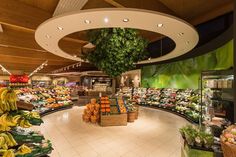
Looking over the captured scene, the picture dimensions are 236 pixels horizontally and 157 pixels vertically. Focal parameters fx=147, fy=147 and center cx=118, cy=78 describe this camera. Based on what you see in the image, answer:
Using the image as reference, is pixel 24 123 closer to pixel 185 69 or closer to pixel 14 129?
pixel 14 129

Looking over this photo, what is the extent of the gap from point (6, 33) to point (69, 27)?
14.5 ft

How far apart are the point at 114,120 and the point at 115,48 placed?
114 inches

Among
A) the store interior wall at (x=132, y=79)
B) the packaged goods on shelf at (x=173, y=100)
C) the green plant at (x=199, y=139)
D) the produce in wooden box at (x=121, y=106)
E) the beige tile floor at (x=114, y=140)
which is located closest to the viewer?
the green plant at (x=199, y=139)

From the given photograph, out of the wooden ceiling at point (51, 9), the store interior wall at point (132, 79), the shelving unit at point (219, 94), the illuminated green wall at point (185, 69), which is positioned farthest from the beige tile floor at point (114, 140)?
the store interior wall at point (132, 79)

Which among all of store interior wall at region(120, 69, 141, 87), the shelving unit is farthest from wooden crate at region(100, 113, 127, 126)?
store interior wall at region(120, 69, 141, 87)

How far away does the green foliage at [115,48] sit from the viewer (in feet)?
18.0

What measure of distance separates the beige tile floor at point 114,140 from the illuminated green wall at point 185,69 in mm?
3136

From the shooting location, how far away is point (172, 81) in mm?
9781

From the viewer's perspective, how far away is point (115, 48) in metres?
5.67

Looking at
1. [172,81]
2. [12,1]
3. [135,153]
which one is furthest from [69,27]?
[172,81]

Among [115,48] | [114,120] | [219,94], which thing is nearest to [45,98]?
[114,120]

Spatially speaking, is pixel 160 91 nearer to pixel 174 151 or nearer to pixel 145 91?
pixel 145 91

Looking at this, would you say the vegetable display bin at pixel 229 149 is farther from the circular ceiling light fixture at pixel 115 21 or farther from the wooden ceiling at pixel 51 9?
the wooden ceiling at pixel 51 9

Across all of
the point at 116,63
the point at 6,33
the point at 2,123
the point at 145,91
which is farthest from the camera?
the point at 145,91
